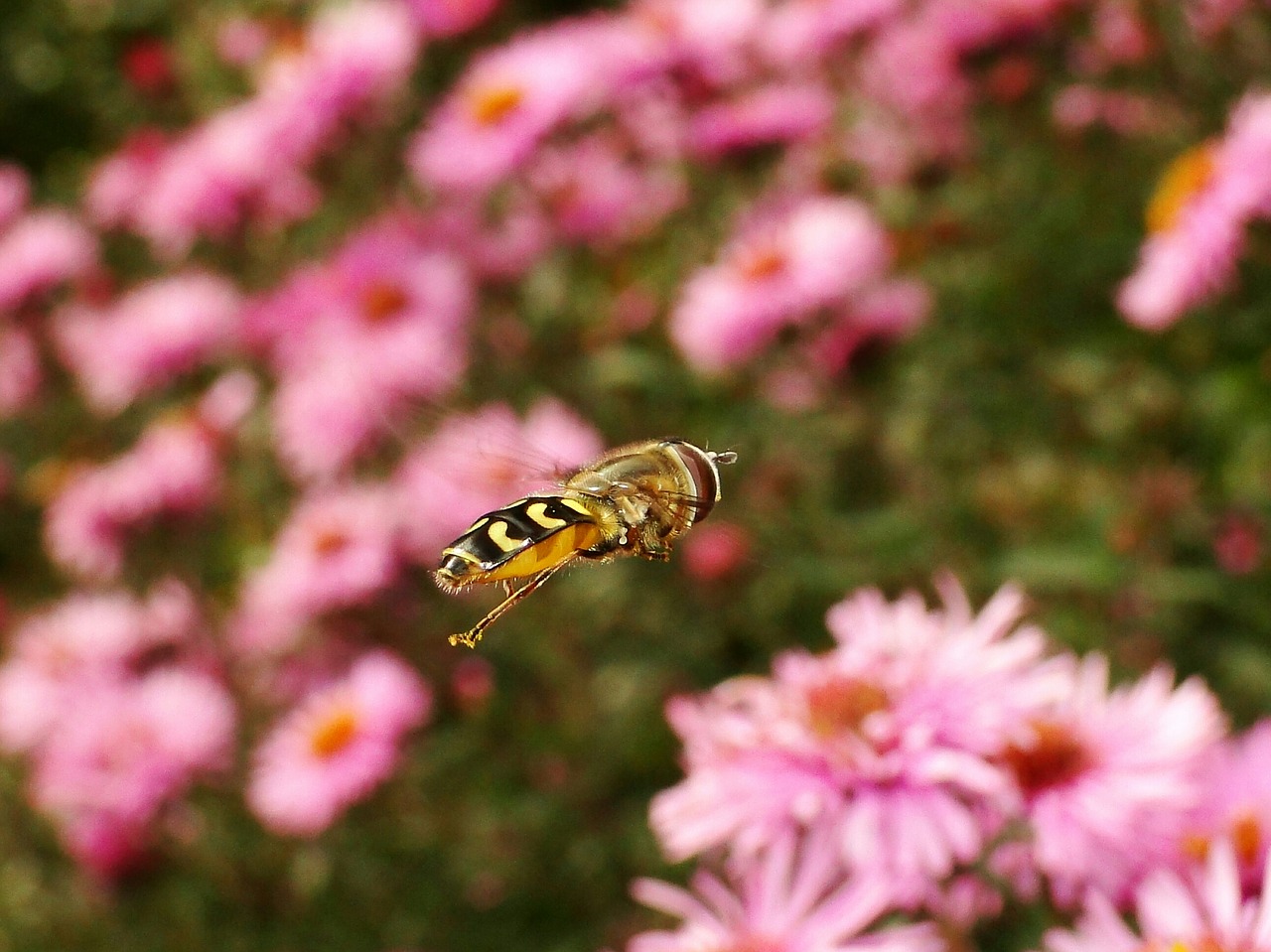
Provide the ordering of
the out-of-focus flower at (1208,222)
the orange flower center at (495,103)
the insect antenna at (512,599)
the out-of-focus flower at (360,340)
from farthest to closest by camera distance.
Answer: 1. the orange flower center at (495,103)
2. the out-of-focus flower at (360,340)
3. the out-of-focus flower at (1208,222)
4. the insect antenna at (512,599)

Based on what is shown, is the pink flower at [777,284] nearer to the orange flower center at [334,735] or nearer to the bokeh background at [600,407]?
the bokeh background at [600,407]

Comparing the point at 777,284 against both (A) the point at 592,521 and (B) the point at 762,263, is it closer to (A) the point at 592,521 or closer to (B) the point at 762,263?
(B) the point at 762,263

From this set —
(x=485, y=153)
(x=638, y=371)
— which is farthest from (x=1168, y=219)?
(x=485, y=153)

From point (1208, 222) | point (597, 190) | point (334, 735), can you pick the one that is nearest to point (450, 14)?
point (597, 190)

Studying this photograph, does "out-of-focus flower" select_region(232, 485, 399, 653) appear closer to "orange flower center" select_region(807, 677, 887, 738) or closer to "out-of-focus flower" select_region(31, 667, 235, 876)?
→ "out-of-focus flower" select_region(31, 667, 235, 876)

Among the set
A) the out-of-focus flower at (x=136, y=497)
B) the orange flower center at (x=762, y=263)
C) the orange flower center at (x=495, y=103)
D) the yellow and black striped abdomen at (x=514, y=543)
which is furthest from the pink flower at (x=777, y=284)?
the yellow and black striped abdomen at (x=514, y=543)

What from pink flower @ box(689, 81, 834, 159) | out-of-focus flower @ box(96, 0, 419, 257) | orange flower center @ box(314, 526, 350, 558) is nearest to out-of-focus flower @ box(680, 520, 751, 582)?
orange flower center @ box(314, 526, 350, 558)
